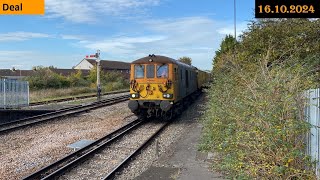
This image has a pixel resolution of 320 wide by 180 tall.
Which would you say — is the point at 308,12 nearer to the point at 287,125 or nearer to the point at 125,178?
the point at 287,125

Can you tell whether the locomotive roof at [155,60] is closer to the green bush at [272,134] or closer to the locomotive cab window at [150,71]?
the locomotive cab window at [150,71]

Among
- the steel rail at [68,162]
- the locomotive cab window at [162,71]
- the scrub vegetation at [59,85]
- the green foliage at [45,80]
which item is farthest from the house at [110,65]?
the steel rail at [68,162]

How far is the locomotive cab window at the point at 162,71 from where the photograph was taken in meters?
15.9

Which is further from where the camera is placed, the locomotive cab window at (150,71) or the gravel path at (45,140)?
the locomotive cab window at (150,71)

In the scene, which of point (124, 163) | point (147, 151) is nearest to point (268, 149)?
point (124, 163)

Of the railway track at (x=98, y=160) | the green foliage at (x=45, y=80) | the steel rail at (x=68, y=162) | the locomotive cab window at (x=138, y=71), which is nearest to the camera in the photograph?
the steel rail at (x=68, y=162)

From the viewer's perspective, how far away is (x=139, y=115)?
16.7 m

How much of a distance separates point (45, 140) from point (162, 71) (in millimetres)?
5911

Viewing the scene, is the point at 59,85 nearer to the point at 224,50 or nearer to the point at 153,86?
the point at 224,50

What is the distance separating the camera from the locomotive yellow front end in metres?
15.6

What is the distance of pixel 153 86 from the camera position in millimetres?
15867

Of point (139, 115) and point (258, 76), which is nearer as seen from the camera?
point (258, 76)

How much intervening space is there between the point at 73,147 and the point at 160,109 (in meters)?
5.88

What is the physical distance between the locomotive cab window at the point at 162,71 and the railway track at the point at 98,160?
3454 mm
